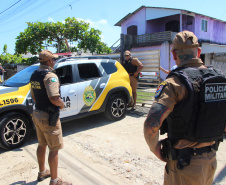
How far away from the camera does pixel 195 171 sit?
5.08 ft

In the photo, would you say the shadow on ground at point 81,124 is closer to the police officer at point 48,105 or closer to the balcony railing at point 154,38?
the police officer at point 48,105

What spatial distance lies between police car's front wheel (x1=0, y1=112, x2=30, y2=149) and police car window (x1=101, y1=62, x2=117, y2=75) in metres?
2.46

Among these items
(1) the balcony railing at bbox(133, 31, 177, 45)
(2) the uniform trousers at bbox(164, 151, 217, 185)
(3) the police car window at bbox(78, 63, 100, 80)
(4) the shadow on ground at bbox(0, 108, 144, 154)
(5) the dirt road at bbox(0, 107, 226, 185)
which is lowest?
(5) the dirt road at bbox(0, 107, 226, 185)

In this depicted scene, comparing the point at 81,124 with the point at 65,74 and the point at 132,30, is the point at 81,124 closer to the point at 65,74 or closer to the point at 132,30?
the point at 65,74

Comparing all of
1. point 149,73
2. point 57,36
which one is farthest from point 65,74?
point 57,36

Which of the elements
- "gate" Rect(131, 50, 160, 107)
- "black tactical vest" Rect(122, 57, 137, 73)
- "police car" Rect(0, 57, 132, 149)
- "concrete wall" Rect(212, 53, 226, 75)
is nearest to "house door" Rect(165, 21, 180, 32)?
"gate" Rect(131, 50, 160, 107)

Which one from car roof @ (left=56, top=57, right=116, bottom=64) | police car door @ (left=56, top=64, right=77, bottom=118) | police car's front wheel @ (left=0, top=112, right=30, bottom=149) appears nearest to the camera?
police car's front wheel @ (left=0, top=112, right=30, bottom=149)

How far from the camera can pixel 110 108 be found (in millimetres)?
5504

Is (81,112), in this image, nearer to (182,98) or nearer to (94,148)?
(94,148)

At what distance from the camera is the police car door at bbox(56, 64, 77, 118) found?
4540 millimetres

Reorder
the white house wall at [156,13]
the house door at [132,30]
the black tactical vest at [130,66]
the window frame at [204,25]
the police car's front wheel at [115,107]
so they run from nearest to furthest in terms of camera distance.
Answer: the police car's front wheel at [115,107], the black tactical vest at [130,66], the white house wall at [156,13], the window frame at [204,25], the house door at [132,30]

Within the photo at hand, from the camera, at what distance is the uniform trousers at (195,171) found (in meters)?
1.55

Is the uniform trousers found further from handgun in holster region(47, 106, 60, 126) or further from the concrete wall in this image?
the concrete wall

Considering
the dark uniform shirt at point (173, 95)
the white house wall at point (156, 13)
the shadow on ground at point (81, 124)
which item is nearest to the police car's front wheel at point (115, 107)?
the shadow on ground at point (81, 124)
